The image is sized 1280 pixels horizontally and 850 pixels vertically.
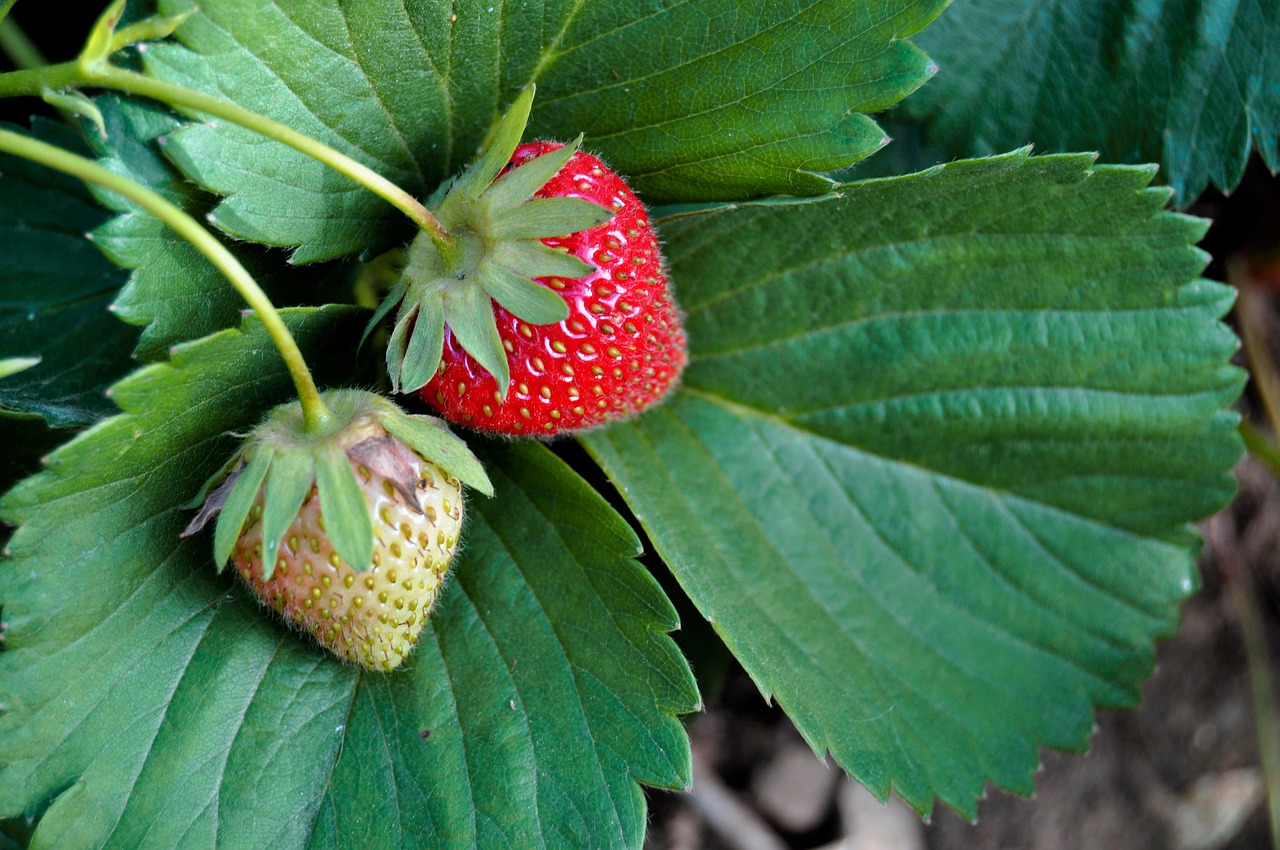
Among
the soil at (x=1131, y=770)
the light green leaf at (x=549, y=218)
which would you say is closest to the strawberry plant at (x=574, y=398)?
the light green leaf at (x=549, y=218)

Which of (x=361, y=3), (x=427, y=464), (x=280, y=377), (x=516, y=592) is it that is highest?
(x=361, y=3)

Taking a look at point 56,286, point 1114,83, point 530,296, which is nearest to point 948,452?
point 1114,83

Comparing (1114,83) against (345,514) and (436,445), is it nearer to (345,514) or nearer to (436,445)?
(436,445)

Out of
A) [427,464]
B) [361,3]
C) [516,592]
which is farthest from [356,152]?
[516,592]

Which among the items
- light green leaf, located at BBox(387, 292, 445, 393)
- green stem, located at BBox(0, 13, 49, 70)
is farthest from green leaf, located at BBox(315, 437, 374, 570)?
green stem, located at BBox(0, 13, 49, 70)

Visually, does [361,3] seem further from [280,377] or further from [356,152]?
[280,377]

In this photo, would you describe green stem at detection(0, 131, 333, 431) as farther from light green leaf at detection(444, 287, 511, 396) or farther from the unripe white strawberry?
light green leaf at detection(444, 287, 511, 396)

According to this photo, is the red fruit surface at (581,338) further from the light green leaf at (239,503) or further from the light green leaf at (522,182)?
the light green leaf at (239,503)
